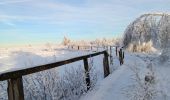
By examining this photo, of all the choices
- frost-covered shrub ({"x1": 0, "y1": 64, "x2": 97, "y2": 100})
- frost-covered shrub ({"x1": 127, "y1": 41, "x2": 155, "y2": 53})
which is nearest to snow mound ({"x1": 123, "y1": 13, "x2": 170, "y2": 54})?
frost-covered shrub ({"x1": 127, "y1": 41, "x2": 155, "y2": 53})

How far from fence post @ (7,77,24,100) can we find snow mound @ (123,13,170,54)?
17.9 meters

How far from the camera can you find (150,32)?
89.9 feet

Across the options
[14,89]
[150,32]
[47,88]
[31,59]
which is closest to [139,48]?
[150,32]

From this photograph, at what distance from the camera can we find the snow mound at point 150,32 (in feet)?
78.1

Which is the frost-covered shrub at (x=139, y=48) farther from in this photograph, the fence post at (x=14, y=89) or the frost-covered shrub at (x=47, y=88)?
the fence post at (x=14, y=89)

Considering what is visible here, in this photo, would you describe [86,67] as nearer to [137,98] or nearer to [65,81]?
[65,81]

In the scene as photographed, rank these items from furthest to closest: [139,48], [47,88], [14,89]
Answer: [139,48]
[47,88]
[14,89]

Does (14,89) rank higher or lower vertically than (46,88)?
higher

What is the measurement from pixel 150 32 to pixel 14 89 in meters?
23.3

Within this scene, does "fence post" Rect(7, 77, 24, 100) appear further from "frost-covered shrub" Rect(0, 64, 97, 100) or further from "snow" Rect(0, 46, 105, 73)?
"frost-covered shrub" Rect(0, 64, 97, 100)

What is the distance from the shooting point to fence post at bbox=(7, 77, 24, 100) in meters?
5.04

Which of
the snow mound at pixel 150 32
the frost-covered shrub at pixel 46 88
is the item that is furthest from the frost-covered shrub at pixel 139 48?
the frost-covered shrub at pixel 46 88

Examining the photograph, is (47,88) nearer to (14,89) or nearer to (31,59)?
(14,89)

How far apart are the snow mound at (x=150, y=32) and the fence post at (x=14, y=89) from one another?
17.9 metres
